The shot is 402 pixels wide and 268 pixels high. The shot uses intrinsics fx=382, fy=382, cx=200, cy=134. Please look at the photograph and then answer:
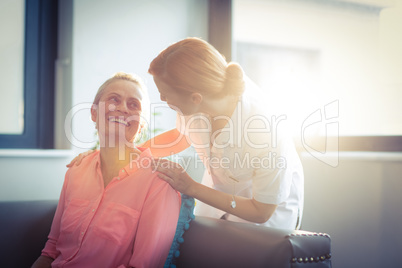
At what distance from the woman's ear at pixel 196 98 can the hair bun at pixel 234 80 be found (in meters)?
0.10

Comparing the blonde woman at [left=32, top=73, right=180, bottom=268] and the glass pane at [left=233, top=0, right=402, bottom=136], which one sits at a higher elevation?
the glass pane at [left=233, top=0, right=402, bottom=136]

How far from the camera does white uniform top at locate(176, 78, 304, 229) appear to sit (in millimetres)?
1294

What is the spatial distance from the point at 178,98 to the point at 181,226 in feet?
1.46

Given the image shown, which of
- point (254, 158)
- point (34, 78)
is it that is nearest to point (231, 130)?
point (254, 158)

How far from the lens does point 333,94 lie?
7.48 feet

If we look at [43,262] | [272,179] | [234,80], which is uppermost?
[234,80]

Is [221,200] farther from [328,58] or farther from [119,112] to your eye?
[328,58]

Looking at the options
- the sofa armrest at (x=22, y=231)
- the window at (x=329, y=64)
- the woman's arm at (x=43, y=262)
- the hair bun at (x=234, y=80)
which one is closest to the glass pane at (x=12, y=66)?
the sofa armrest at (x=22, y=231)

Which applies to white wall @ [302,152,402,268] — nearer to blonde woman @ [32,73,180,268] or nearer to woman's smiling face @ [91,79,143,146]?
blonde woman @ [32,73,180,268]

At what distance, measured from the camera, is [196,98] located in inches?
51.3

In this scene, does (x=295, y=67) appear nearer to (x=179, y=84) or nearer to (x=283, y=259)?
(x=179, y=84)

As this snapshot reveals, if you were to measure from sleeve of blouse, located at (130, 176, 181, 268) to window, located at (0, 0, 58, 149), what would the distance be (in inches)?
65.0

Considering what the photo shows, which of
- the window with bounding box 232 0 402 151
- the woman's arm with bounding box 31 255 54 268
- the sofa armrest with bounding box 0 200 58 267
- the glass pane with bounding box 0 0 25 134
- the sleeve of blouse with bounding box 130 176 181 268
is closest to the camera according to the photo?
the sleeve of blouse with bounding box 130 176 181 268

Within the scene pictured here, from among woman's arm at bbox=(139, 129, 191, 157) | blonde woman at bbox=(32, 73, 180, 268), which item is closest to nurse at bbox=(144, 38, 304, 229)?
blonde woman at bbox=(32, 73, 180, 268)
